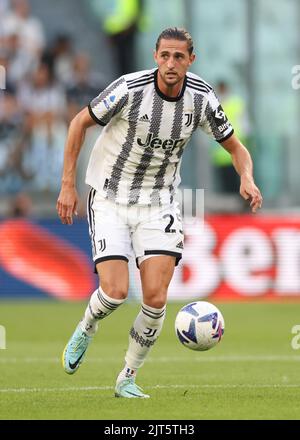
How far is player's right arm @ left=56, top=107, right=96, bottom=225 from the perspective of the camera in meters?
8.40

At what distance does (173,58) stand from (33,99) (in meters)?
11.5

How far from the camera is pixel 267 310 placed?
1734 cm

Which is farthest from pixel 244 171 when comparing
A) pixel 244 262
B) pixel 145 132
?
pixel 244 262

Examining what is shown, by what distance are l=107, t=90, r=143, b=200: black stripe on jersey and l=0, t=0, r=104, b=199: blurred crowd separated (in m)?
10.5

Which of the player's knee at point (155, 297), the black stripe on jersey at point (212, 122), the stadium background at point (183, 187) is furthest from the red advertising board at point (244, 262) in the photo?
the player's knee at point (155, 297)

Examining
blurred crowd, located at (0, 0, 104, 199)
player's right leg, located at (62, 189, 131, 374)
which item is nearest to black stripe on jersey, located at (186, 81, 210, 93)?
player's right leg, located at (62, 189, 131, 374)

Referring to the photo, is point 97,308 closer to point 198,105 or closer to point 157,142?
point 157,142

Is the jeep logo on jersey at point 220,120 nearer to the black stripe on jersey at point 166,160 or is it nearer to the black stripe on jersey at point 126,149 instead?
the black stripe on jersey at point 166,160

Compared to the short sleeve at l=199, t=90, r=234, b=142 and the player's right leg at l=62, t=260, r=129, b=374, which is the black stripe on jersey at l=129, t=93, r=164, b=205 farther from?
the player's right leg at l=62, t=260, r=129, b=374

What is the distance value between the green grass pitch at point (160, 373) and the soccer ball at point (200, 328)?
363mm

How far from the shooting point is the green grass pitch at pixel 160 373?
784cm
